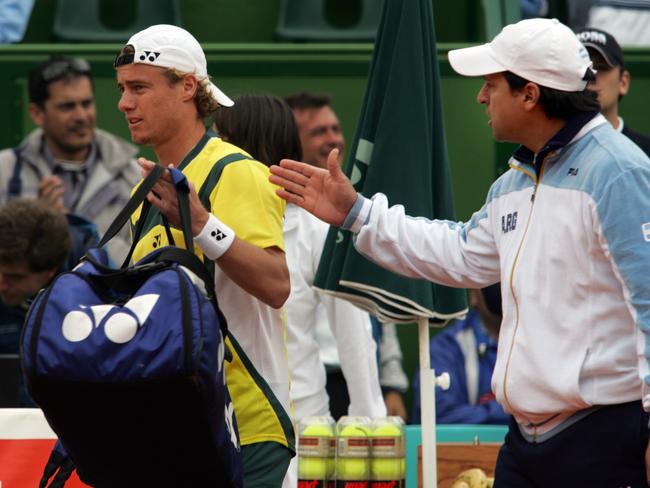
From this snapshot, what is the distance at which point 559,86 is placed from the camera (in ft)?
12.0

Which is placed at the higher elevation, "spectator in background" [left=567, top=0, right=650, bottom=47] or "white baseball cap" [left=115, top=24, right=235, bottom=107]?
"white baseball cap" [left=115, top=24, right=235, bottom=107]

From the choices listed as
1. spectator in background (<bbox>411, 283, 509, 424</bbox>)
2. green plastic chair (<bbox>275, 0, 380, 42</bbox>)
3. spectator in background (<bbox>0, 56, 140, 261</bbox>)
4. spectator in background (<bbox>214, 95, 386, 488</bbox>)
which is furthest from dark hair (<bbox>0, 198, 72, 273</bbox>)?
green plastic chair (<bbox>275, 0, 380, 42</bbox>)

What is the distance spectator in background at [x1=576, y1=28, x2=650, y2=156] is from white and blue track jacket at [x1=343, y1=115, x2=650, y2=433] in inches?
96.3

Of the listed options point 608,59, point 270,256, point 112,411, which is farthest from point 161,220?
point 608,59

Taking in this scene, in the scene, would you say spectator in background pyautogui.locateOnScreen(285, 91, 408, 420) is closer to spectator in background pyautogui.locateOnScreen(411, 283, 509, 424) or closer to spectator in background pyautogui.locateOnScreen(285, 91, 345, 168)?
spectator in background pyautogui.locateOnScreen(285, 91, 345, 168)

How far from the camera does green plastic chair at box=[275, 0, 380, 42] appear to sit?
8.75m

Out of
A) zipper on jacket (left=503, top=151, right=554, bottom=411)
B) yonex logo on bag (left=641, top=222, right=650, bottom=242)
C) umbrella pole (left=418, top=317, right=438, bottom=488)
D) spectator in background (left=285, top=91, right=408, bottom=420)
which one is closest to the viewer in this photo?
yonex logo on bag (left=641, top=222, right=650, bottom=242)

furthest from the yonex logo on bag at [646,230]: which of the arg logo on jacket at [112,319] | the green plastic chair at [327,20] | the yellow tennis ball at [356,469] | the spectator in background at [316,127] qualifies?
the green plastic chair at [327,20]

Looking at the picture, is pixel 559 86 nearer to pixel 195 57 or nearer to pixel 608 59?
pixel 195 57

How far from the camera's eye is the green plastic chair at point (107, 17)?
345 inches

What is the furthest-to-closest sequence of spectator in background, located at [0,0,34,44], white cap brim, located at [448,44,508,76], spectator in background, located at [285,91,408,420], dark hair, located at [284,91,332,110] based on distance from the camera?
spectator in background, located at [0,0,34,44]
dark hair, located at [284,91,332,110]
spectator in background, located at [285,91,408,420]
white cap brim, located at [448,44,508,76]

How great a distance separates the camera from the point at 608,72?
20.0ft

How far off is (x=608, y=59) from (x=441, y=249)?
7.96ft

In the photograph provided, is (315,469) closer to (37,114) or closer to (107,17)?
(37,114)
